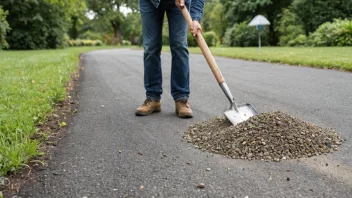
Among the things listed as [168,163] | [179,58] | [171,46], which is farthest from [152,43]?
[168,163]

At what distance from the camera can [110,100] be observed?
4410mm

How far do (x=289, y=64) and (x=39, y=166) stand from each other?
744 centimetres

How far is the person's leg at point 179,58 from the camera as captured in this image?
3332 mm

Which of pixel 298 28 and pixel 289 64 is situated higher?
pixel 298 28

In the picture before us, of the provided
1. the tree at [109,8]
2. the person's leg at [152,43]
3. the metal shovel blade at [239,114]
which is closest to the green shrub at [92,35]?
the tree at [109,8]

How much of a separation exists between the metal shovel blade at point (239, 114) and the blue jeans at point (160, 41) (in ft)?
2.24

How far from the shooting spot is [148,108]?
11.6ft

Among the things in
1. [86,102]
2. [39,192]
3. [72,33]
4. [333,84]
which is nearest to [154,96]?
[86,102]

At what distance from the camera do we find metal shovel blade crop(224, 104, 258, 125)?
9.15 feet

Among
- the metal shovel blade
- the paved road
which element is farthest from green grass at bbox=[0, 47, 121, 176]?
the metal shovel blade

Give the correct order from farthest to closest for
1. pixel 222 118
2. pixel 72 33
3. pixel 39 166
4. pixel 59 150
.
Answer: pixel 72 33, pixel 222 118, pixel 59 150, pixel 39 166

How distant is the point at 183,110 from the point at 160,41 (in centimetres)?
74

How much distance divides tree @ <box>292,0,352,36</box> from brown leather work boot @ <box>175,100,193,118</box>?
2104 cm

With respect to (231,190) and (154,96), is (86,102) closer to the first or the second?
(154,96)
